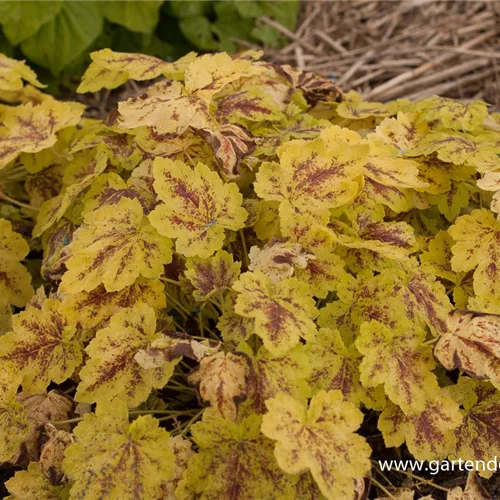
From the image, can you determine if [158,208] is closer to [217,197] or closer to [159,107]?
[217,197]

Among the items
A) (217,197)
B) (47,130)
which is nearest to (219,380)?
(217,197)

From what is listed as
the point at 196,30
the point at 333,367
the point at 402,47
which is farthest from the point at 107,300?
the point at 402,47

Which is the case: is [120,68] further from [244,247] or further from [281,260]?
[281,260]

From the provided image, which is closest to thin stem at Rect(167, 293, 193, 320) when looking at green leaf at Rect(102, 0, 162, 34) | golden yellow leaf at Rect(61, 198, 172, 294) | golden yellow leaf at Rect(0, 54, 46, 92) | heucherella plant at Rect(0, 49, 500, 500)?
heucherella plant at Rect(0, 49, 500, 500)

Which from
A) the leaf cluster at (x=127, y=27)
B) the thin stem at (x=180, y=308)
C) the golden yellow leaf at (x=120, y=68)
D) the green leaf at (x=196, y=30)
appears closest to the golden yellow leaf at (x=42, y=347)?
the thin stem at (x=180, y=308)

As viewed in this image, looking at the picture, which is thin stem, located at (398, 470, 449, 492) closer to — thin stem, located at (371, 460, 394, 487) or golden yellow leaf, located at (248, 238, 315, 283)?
thin stem, located at (371, 460, 394, 487)

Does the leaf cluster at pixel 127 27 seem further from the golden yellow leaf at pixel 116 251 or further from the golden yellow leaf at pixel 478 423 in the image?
the golden yellow leaf at pixel 478 423
